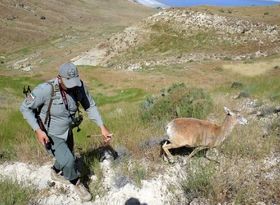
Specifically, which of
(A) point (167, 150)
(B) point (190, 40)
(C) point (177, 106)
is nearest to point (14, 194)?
(A) point (167, 150)

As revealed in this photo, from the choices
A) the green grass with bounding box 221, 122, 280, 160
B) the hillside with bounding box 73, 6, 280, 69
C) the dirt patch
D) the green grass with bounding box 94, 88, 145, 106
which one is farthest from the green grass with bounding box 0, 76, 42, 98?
the green grass with bounding box 221, 122, 280, 160

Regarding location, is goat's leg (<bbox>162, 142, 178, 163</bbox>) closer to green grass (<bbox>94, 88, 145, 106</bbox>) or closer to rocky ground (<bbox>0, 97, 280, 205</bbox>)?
rocky ground (<bbox>0, 97, 280, 205</bbox>)

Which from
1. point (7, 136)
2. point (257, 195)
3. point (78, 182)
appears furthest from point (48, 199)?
point (7, 136)

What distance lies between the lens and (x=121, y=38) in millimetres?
48938

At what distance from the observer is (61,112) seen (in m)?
6.34

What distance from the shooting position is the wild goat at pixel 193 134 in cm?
745

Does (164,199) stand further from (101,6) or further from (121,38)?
(101,6)

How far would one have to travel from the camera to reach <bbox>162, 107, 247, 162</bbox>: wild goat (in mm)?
7450

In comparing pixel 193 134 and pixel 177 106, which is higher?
pixel 193 134

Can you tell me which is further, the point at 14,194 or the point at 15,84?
the point at 15,84

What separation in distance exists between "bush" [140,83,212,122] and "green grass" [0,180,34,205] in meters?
4.64

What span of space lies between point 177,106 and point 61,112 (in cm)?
534

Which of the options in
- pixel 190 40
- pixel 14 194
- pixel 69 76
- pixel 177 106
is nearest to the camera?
pixel 69 76

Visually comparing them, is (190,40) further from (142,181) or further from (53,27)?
(53,27)
